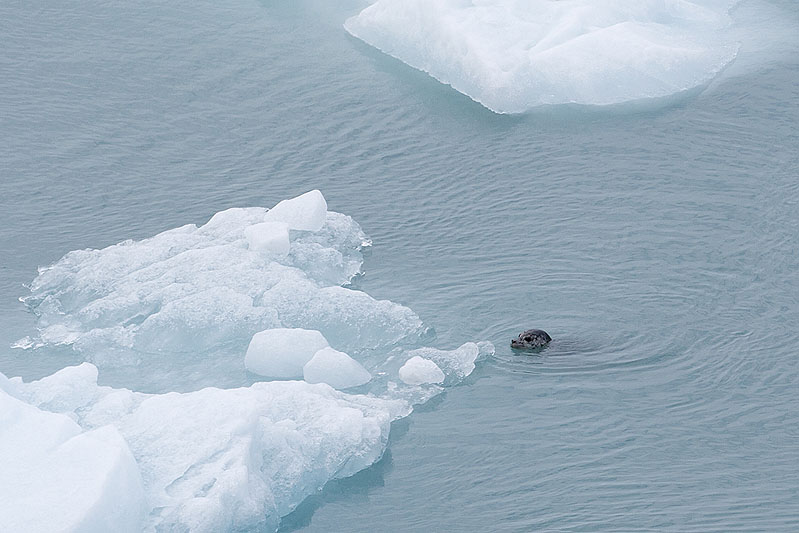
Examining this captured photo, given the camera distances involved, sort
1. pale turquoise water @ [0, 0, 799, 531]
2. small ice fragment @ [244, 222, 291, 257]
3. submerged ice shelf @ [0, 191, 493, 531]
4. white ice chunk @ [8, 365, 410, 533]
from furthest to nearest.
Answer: small ice fragment @ [244, 222, 291, 257] → pale turquoise water @ [0, 0, 799, 531] → submerged ice shelf @ [0, 191, 493, 531] → white ice chunk @ [8, 365, 410, 533]

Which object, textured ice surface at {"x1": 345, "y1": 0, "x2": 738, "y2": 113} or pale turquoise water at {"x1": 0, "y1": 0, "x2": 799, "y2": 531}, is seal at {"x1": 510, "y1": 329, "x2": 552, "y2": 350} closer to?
pale turquoise water at {"x1": 0, "y1": 0, "x2": 799, "y2": 531}

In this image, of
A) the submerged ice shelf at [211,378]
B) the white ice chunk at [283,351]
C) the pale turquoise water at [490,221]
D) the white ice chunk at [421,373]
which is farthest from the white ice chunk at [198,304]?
the white ice chunk at [421,373]

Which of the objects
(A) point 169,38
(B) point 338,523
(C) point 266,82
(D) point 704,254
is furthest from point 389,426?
(A) point 169,38

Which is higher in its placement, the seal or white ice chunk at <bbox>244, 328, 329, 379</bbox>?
the seal

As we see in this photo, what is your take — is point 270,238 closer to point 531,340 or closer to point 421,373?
point 421,373

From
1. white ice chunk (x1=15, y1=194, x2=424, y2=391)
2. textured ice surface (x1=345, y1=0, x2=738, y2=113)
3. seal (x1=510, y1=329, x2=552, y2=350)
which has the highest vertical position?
textured ice surface (x1=345, y1=0, x2=738, y2=113)

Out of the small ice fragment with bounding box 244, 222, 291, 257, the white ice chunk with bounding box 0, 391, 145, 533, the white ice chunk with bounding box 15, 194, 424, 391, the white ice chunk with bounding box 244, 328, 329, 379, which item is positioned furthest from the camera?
the small ice fragment with bounding box 244, 222, 291, 257

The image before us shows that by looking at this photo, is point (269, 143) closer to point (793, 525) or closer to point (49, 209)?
point (49, 209)

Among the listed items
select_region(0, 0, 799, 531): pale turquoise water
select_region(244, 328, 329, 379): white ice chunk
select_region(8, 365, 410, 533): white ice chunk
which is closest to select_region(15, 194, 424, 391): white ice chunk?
select_region(244, 328, 329, 379): white ice chunk
